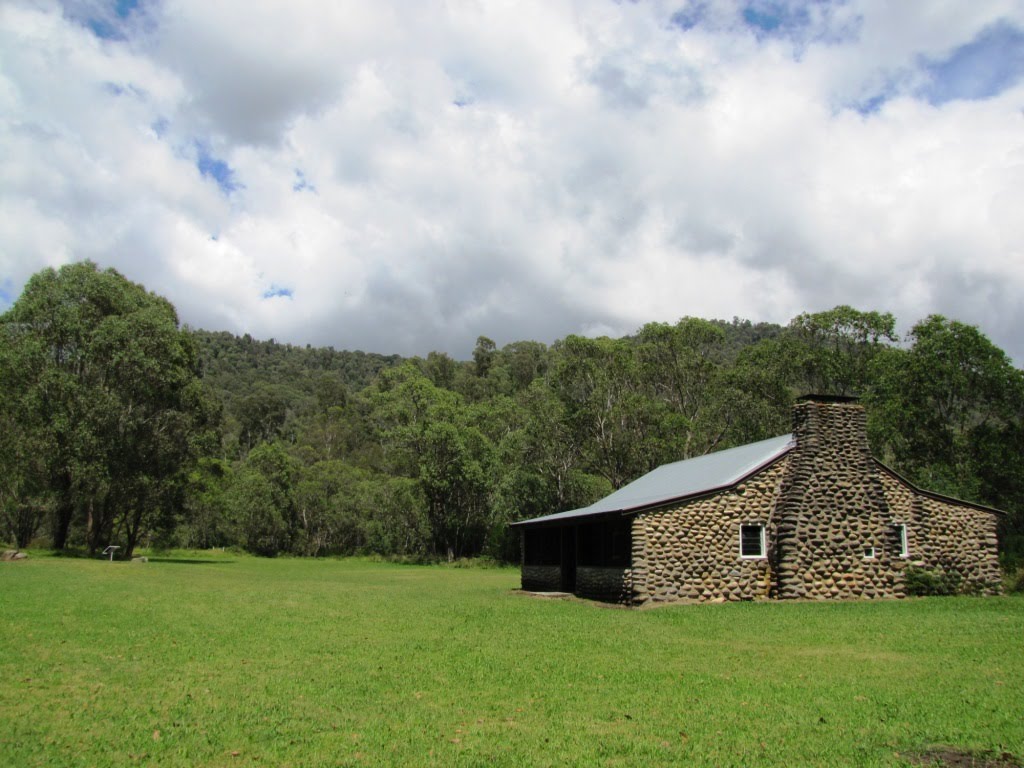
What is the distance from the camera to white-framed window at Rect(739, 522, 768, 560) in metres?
20.1

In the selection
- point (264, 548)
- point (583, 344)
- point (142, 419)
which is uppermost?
point (583, 344)

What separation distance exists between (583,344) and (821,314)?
13.7 m

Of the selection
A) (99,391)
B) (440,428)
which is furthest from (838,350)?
(99,391)

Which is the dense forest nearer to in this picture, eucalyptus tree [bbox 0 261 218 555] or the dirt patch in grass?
eucalyptus tree [bbox 0 261 218 555]

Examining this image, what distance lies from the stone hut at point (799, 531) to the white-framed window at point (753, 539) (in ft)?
0.09

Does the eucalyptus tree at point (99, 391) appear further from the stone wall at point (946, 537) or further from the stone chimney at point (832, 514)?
the stone wall at point (946, 537)

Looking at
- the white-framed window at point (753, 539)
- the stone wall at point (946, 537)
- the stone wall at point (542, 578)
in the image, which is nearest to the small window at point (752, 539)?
the white-framed window at point (753, 539)

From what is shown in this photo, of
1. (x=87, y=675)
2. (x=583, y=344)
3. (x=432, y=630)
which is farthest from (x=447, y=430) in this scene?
(x=87, y=675)

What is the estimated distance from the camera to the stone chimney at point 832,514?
19.9 meters

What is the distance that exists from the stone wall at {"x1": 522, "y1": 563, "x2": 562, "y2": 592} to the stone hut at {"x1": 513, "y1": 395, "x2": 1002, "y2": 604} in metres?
2.34

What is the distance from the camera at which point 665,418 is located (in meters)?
43.3

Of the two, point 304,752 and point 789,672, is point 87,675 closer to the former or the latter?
point 304,752

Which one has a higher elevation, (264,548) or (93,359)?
(93,359)

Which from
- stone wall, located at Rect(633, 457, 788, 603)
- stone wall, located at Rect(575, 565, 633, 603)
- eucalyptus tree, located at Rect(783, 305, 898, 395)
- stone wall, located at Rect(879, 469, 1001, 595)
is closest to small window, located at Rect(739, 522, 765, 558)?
stone wall, located at Rect(633, 457, 788, 603)
